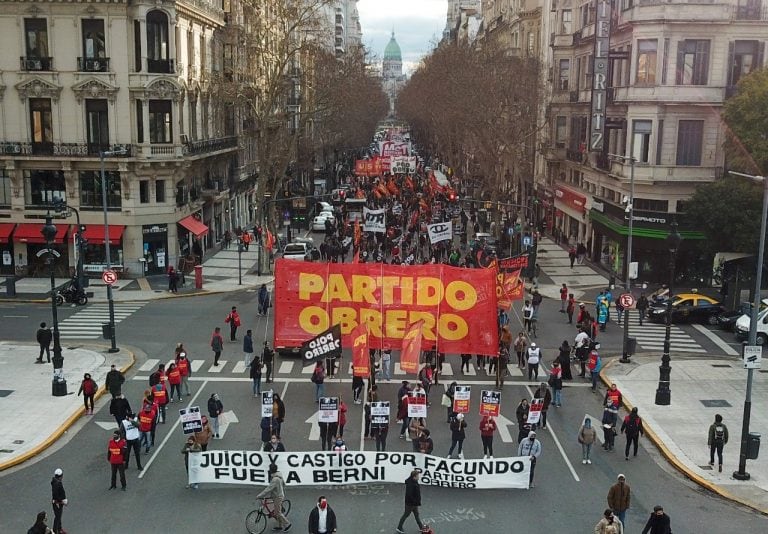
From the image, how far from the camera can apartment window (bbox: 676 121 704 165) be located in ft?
153

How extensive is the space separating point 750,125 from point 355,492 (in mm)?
30791

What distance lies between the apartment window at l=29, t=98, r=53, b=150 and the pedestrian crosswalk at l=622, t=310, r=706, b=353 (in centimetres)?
3341

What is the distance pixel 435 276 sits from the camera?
27297mm

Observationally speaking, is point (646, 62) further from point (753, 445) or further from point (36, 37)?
point (36, 37)

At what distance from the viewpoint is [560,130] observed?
66562mm

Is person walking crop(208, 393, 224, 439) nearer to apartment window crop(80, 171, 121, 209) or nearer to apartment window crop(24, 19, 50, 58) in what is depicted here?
apartment window crop(80, 171, 121, 209)

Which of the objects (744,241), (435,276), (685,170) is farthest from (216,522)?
(685,170)

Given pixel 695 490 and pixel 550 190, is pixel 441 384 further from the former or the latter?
pixel 550 190

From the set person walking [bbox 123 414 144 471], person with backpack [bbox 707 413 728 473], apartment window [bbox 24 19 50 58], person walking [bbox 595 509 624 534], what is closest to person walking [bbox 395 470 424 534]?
person walking [bbox 595 509 624 534]

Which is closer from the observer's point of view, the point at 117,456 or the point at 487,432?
the point at 117,456

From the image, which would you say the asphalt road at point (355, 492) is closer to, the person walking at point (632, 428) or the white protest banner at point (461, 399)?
the person walking at point (632, 428)

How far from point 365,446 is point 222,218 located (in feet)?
144

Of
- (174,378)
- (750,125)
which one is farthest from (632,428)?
(750,125)

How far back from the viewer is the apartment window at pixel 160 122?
158ft
